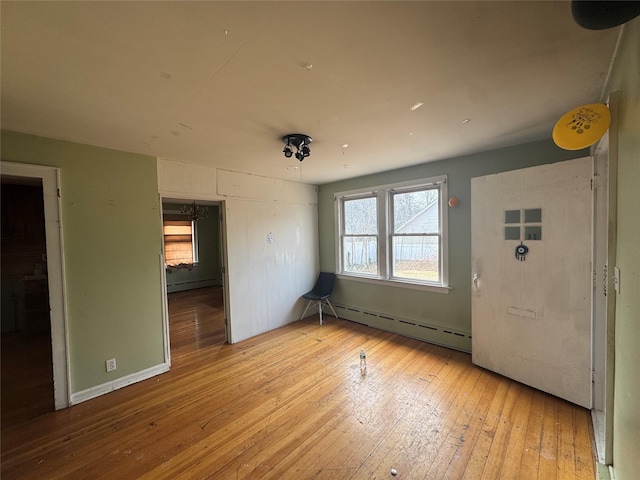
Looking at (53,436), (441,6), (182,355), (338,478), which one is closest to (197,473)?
(338,478)

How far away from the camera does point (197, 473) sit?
164 centimetres

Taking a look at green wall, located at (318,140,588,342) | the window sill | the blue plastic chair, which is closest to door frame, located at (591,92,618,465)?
green wall, located at (318,140,588,342)

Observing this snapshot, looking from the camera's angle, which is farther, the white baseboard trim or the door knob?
the door knob

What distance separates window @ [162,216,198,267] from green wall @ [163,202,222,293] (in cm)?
18

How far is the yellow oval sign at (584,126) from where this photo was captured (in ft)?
4.47

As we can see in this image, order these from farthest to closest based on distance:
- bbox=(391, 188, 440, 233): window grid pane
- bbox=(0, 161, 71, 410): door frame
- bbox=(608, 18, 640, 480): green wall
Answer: bbox=(391, 188, 440, 233): window grid pane → bbox=(0, 161, 71, 410): door frame → bbox=(608, 18, 640, 480): green wall

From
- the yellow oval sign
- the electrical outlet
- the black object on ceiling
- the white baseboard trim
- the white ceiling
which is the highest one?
the white ceiling

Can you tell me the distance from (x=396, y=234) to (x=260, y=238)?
2076 mm

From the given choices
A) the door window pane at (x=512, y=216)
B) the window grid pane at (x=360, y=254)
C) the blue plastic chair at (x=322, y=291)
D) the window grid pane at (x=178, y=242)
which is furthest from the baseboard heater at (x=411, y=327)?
the window grid pane at (x=178, y=242)

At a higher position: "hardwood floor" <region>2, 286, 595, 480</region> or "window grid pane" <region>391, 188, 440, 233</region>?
"window grid pane" <region>391, 188, 440, 233</region>

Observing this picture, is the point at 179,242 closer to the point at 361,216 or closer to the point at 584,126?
the point at 361,216

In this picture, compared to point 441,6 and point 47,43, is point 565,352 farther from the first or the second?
point 47,43

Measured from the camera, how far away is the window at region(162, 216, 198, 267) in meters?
6.78

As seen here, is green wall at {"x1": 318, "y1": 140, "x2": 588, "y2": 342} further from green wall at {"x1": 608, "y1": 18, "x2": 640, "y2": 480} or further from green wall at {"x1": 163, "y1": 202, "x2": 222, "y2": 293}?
green wall at {"x1": 163, "y1": 202, "x2": 222, "y2": 293}
